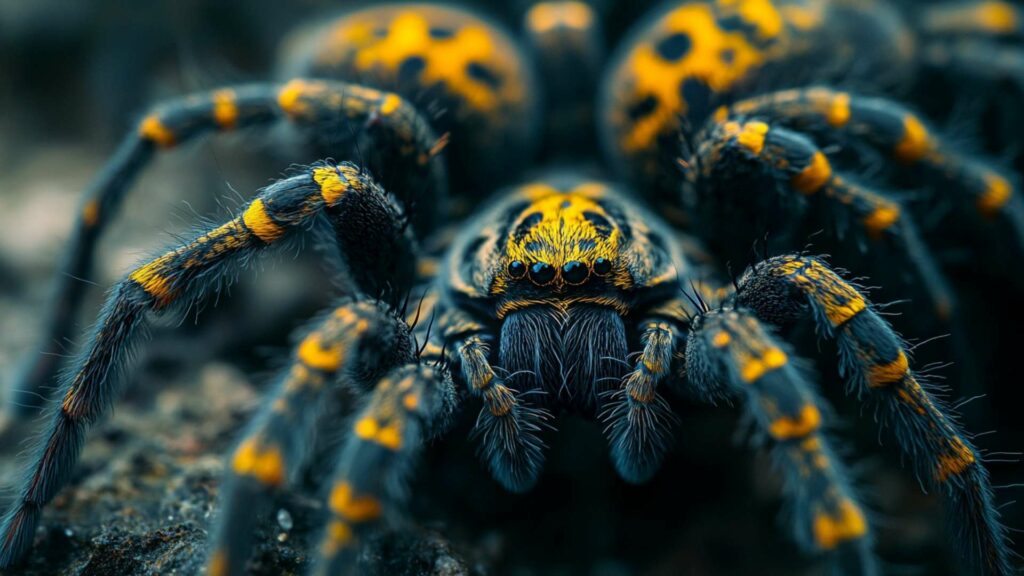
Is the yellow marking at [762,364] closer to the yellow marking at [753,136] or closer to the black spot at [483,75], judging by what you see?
the yellow marking at [753,136]

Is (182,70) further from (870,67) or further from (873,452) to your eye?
(873,452)

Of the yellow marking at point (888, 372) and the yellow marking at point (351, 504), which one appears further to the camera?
the yellow marking at point (888, 372)

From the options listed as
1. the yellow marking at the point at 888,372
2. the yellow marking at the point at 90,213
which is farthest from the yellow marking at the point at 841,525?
the yellow marking at the point at 90,213

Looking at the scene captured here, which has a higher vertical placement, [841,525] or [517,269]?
[517,269]

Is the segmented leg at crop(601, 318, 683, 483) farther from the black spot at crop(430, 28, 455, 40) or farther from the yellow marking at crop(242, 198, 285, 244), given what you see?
the black spot at crop(430, 28, 455, 40)

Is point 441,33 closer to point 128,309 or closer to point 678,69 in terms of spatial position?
point 678,69

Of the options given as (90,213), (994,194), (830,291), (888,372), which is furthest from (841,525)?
(90,213)
